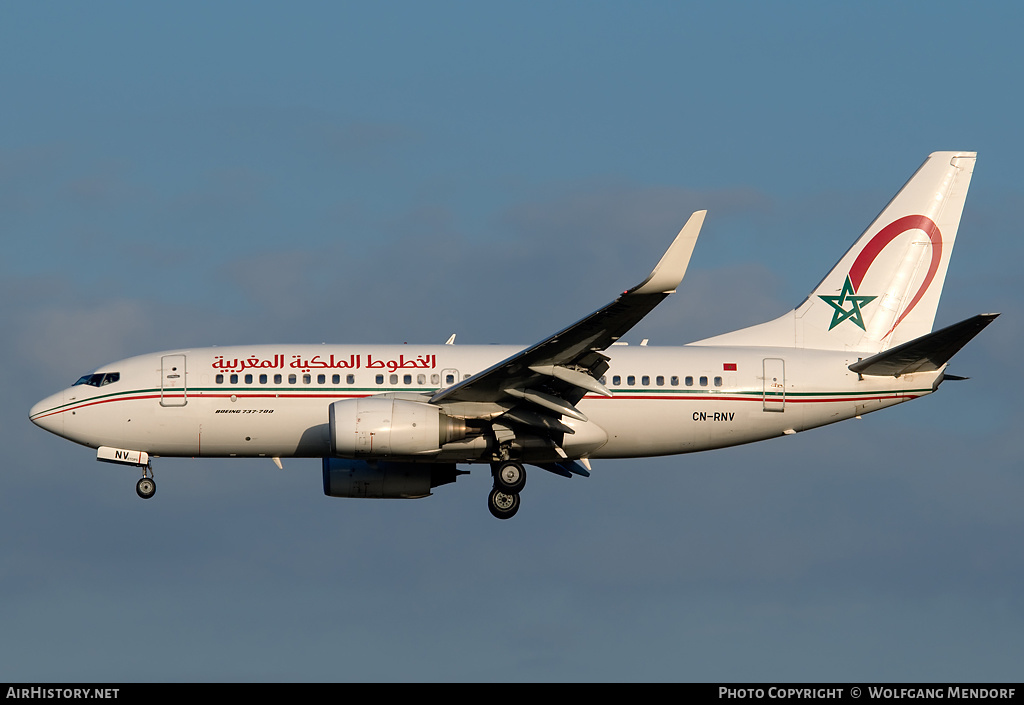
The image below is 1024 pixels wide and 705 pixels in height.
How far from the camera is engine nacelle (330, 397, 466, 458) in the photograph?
35812 millimetres

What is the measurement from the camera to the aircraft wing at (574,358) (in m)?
31.6

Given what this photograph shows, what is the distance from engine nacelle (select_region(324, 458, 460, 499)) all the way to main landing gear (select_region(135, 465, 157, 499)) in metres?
4.64

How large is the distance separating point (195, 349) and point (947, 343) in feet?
63.6

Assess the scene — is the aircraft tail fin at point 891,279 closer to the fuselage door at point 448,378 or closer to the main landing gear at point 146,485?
the fuselage door at point 448,378

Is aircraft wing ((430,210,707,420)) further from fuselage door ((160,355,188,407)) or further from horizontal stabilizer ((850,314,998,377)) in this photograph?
horizontal stabilizer ((850,314,998,377))

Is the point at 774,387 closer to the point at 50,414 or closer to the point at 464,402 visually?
the point at 464,402

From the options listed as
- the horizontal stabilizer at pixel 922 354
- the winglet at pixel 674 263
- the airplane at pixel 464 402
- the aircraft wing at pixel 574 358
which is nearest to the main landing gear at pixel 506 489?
the airplane at pixel 464 402

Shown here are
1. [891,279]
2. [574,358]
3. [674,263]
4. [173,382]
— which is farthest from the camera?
[891,279]

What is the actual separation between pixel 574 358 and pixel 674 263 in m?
4.80

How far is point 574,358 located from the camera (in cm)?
3544

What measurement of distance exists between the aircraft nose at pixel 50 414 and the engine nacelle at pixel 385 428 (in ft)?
25.8

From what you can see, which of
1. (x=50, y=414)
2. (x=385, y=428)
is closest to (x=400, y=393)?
(x=385, y=428)
